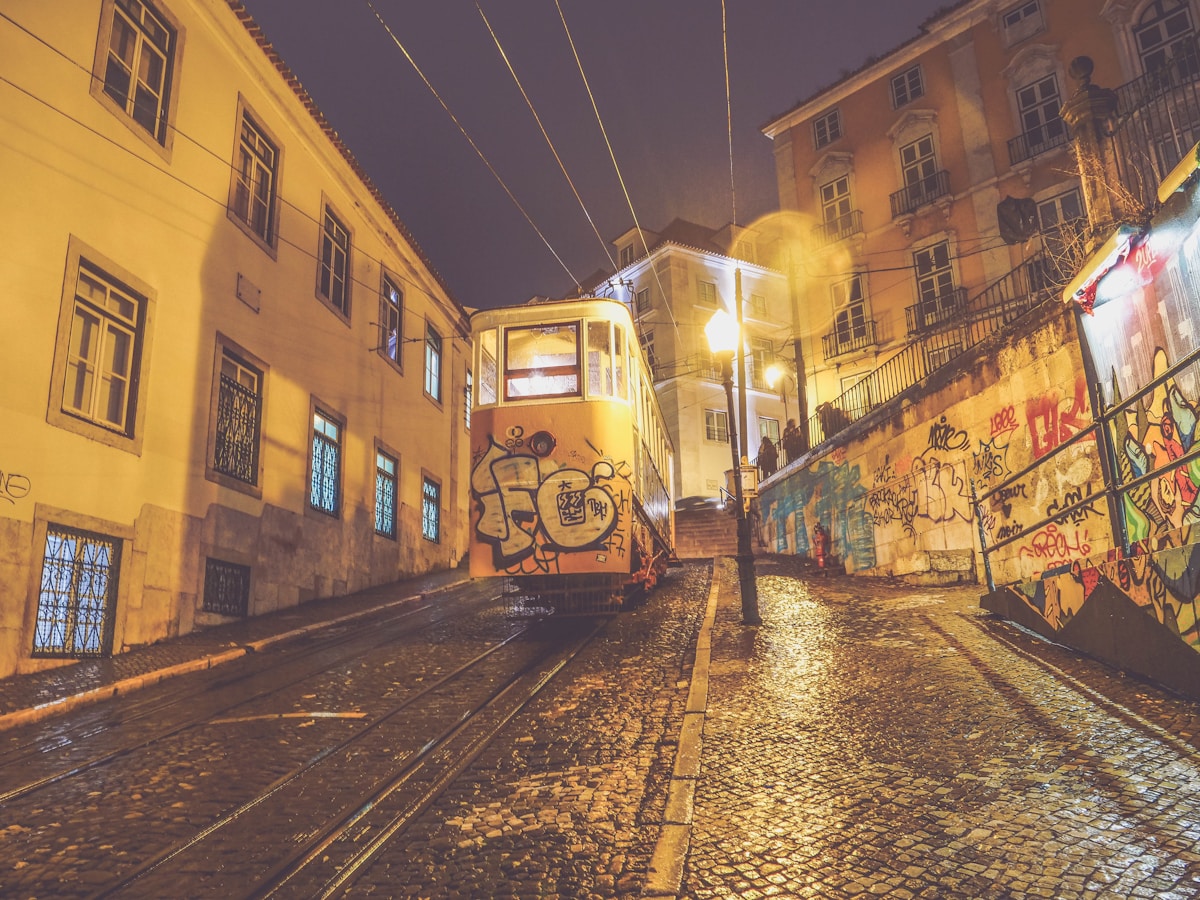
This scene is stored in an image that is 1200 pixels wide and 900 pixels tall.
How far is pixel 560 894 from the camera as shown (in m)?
3.05

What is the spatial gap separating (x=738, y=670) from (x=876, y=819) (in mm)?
3479

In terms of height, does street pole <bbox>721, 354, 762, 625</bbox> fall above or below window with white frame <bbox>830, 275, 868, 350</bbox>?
below

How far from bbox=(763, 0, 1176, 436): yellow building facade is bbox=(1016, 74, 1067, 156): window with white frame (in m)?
0.04

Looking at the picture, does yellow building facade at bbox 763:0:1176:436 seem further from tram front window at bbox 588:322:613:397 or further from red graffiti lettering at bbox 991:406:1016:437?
tram front window at bbox 588:322:613:397

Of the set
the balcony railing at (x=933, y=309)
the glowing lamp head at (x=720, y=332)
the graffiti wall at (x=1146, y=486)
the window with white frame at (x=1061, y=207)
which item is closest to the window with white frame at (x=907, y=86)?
the window with white frame at (x=1061, y=207)

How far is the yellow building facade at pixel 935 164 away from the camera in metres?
22.3

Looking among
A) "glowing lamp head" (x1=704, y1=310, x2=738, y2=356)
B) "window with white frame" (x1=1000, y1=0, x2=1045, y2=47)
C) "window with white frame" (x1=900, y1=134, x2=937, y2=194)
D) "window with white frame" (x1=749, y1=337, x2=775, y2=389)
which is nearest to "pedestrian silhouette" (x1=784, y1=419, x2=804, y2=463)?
"window with white frame" (x1=900, y1=134, x2=937, y2=194)

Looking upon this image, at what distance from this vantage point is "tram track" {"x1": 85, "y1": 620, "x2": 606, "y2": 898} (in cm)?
327

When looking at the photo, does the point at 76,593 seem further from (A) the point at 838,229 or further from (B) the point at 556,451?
(A) the point at 838,229

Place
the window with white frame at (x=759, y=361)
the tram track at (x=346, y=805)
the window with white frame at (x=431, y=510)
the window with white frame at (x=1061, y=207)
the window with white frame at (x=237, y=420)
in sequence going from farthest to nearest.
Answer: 1. the window with white frame at (x=759, y=361)
2. the window with white frame at (x=1061, y=207)
3. the window with white frame at (x=431, y=510)
4. the window with white frame at (x=237, y=420)
5. the tram track at (x=346, y=805)

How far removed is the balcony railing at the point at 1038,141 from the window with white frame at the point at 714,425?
16.7 metres

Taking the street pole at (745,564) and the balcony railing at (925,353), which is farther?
the balcony railing at (925,353)

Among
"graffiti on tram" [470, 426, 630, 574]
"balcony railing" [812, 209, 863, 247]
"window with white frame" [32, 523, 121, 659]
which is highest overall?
"balcony railing" [812, 209, 863, 247]

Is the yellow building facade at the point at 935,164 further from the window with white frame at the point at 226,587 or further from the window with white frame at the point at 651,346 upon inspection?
the window with white frame at the point at 226,587
